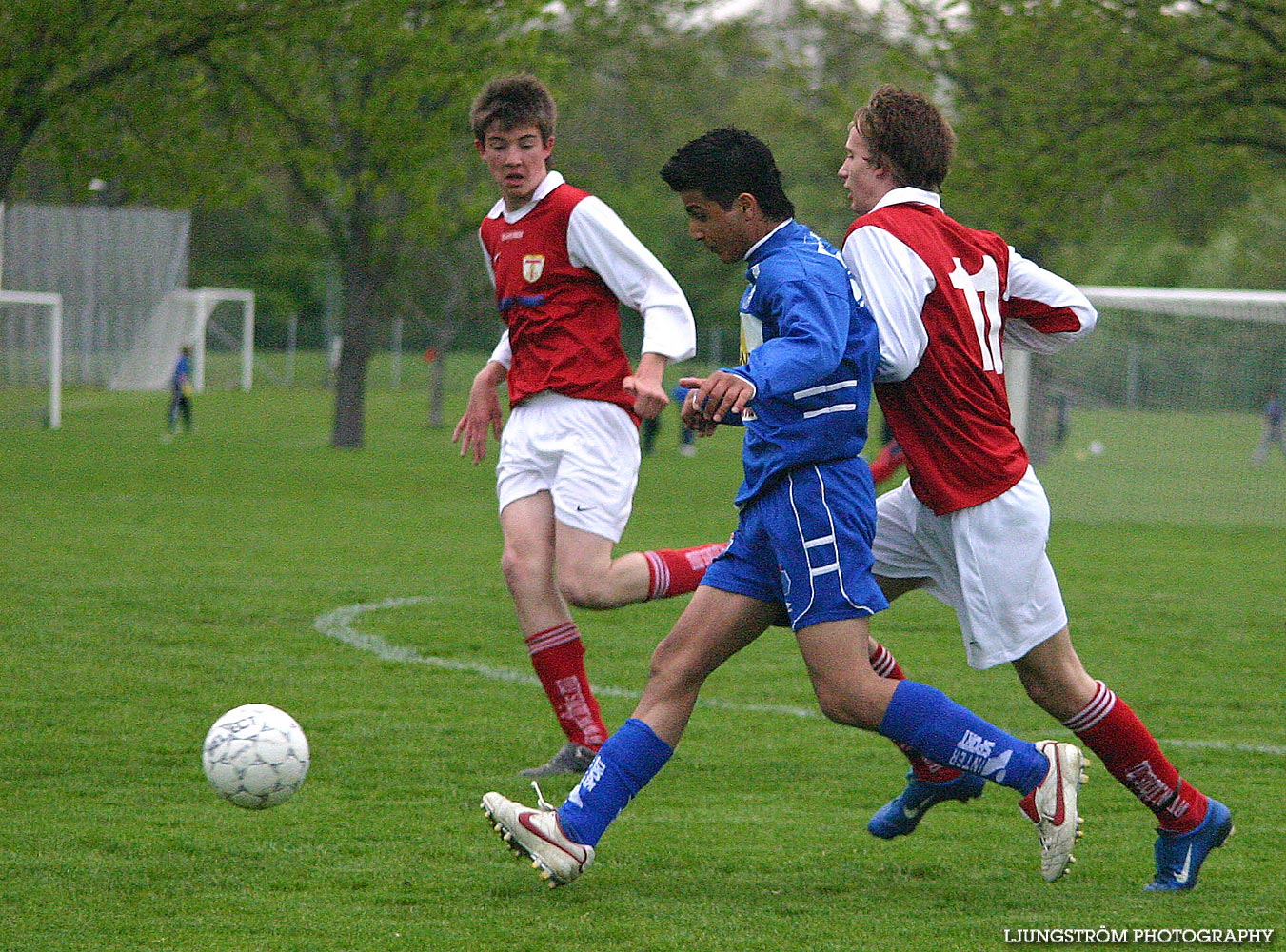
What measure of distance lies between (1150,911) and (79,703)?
4188 millimetres

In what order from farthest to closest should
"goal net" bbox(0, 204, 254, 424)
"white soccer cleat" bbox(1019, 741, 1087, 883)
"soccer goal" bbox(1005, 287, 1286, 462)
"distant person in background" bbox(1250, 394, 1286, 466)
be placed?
"goal net" bbox(0, 204, 254, 424) < "distant person in background" bbox(1250, 394, 1286, 466) < "soccer goal" bbox(1005, 287, 1286, 462) < "white soccer cleat" bbox(1019, 741, 1087, 883)

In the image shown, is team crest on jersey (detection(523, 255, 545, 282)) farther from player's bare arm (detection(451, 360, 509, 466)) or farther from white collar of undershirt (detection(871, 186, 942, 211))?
white collar of undershirt (detection(871, 186, 942, 211))

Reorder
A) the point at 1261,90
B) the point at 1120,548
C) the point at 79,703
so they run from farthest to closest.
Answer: the point at 1261,90, the point at 1120,548, the point at 79,703

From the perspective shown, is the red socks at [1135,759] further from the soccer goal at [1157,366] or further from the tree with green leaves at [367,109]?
the tree with green leaves at [367,109]

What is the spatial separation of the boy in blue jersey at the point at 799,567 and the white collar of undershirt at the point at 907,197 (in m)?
0.22

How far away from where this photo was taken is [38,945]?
11.6 feet

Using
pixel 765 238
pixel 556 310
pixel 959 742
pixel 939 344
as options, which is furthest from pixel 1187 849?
pixel 556 310

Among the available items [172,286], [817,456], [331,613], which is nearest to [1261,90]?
[331,613]

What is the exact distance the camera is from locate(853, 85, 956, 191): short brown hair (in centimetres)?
406

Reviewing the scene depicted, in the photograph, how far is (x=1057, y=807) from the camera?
3.85 meters

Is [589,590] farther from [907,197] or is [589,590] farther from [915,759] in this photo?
[907,197]

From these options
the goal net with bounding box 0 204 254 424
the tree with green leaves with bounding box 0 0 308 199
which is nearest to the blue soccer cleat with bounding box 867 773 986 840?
the tree with green leaves with bounding box 0 0 308 199

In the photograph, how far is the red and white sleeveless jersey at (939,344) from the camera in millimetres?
3889

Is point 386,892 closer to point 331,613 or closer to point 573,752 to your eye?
point 573,752
